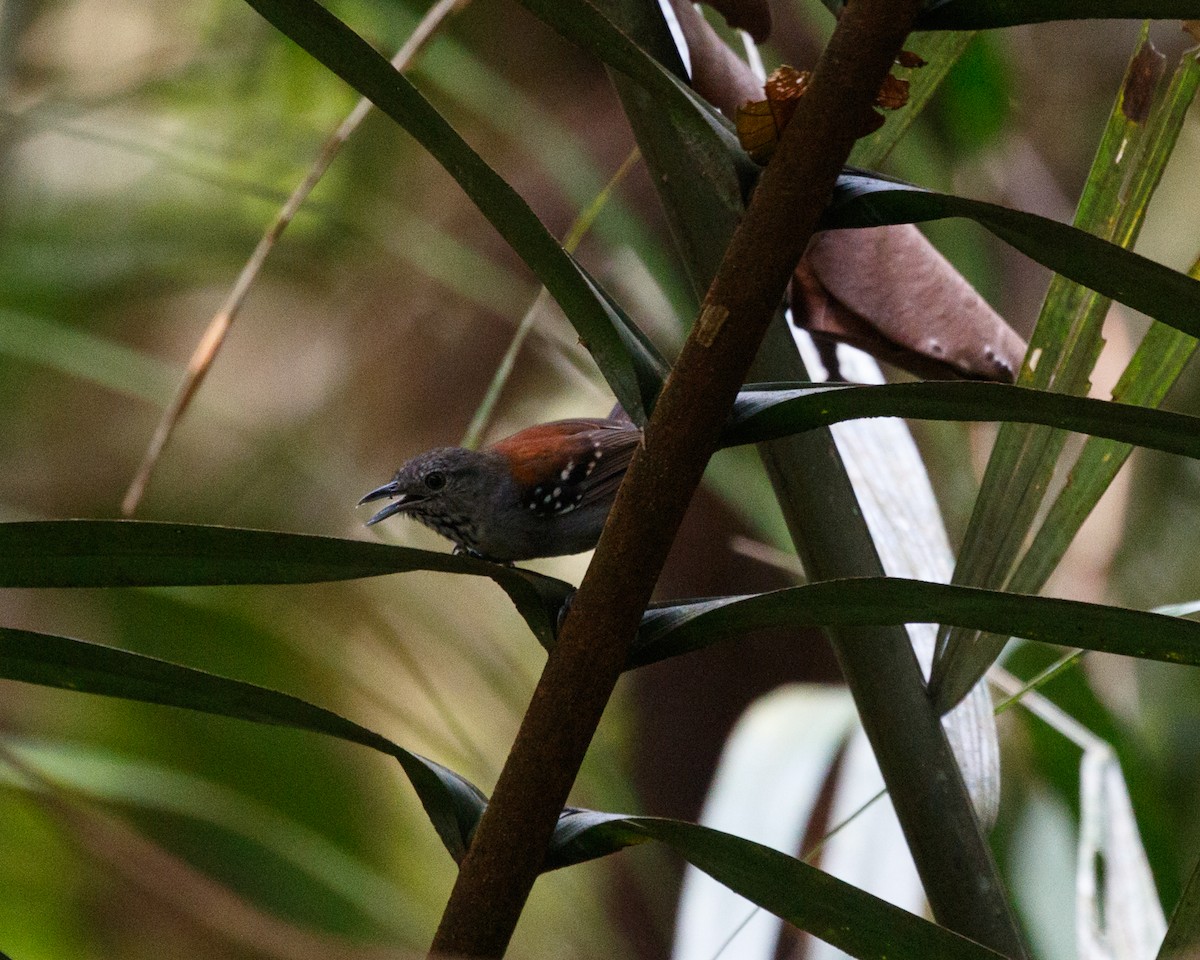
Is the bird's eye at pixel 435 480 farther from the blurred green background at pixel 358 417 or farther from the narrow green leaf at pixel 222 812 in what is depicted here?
the narrow green leaf at pixel 222 812

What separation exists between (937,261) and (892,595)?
53 cm

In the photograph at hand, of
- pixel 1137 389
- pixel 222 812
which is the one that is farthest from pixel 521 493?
pixel 1137 389

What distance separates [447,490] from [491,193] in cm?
133

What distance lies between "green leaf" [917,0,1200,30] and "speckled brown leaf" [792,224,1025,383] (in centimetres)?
42

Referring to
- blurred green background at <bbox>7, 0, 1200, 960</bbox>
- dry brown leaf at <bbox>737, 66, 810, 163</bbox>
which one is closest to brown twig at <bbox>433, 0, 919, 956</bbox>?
dry brown leaf at <bbox>737, 66, 810, 163</bbox>

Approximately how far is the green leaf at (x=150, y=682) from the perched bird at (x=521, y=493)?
4.18ft

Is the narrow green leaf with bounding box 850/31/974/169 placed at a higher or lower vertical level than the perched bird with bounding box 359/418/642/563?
lower

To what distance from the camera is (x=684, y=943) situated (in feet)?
5.15

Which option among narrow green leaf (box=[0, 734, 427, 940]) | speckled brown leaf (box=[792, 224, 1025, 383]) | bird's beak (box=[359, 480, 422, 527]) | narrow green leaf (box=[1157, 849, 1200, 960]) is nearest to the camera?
narrow green leaf (box=[1157, 849, 1200, 960])

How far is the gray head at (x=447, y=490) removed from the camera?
1970 mm

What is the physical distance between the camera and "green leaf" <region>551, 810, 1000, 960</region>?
25.5 inches

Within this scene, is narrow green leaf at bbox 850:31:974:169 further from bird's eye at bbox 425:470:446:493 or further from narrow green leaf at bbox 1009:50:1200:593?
bird's eye at bbox 425:470:446:493

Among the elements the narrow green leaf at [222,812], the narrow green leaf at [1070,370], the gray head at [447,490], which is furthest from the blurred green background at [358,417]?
the narrow green leaf at [1070,370]

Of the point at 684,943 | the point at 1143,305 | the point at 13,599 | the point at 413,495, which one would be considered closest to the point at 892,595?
the point at 1143,305
